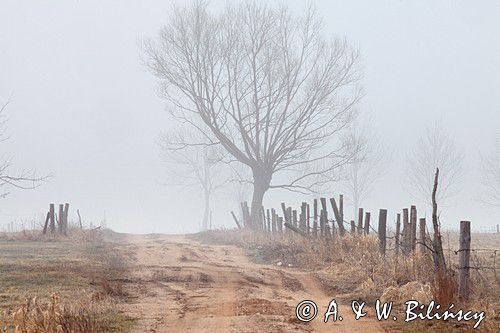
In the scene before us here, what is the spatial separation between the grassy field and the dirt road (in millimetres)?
435

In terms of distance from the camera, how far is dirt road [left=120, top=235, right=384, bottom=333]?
328 inches

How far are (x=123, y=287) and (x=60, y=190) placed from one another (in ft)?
336

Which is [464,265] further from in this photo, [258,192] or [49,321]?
[258,192]

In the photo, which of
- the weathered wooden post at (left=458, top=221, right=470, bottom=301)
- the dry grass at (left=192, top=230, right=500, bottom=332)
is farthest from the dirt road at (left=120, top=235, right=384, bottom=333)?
the weathered wooden post at (left=458, top=221, right=470, bottom=301)

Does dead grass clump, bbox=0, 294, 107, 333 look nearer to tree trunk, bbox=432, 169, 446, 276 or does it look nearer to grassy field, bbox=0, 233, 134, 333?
grassy field, bbox=0, 233, 134, 333

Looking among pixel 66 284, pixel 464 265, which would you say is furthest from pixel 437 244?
pixel 66 284

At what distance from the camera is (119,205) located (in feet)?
349

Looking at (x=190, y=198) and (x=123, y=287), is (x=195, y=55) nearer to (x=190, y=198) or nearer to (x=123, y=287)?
(x=123, y=287)

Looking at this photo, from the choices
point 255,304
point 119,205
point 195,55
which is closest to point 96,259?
point 255,304

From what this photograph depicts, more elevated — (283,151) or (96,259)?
(283,151)

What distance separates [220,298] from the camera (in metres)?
10.9

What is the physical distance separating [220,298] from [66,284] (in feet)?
11.3

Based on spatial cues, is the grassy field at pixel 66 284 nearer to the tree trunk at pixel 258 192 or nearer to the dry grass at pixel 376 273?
the dry grass at pixel 376 273

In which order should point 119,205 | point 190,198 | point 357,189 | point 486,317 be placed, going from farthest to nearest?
1. point 190,198
2. point 119,205
3. point 357,189
4. point 486,317
